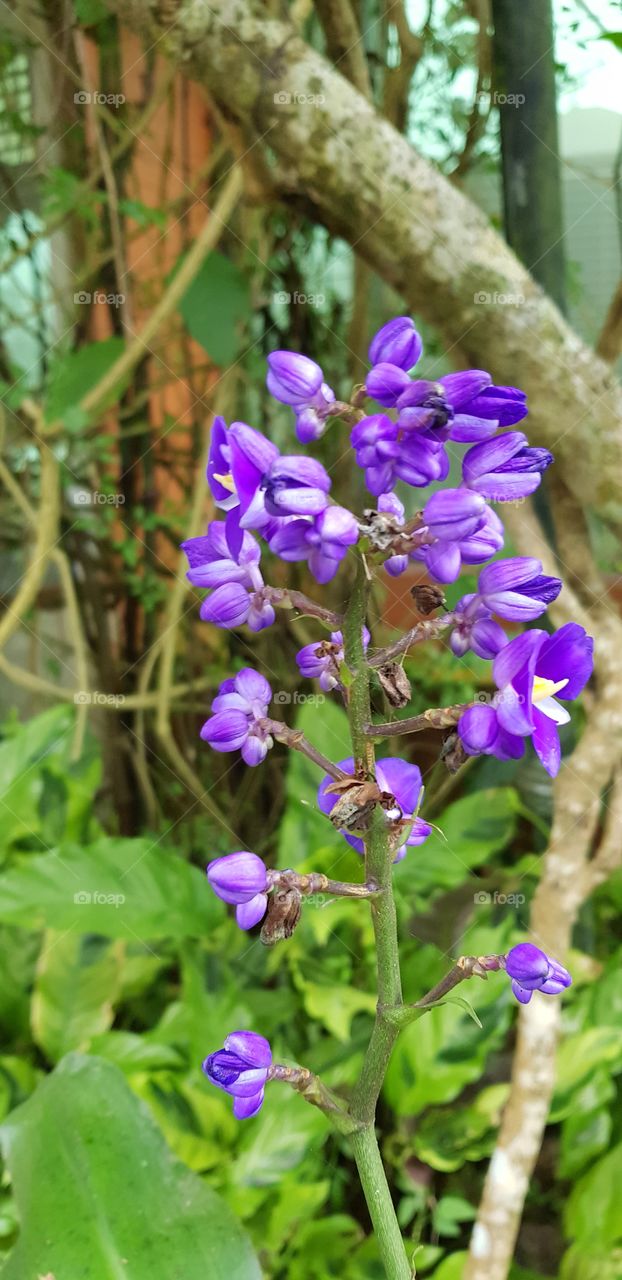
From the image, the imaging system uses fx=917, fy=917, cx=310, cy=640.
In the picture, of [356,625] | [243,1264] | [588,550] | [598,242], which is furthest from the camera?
[598,242]

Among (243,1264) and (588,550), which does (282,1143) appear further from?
(588,550)

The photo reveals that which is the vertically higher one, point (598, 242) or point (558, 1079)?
point (598, 242)

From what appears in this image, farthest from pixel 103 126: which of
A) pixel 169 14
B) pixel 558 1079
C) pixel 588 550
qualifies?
pixel 558 1079

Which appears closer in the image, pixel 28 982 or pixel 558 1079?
pixel 558 1079

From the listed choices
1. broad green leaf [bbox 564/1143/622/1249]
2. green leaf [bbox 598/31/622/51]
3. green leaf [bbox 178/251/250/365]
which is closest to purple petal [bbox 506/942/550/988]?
broad green leaf [bbox 564/1143/622/1249]

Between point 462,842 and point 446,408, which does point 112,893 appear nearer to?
point 462,842

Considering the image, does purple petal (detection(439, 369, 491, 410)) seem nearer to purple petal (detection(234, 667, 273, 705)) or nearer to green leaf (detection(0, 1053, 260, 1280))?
purple petal (detection(234, 667, 273, 705))
